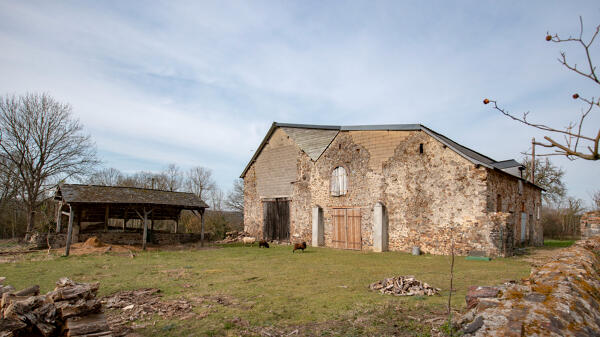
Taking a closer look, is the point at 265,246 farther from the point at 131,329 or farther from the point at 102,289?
the point at 131,329

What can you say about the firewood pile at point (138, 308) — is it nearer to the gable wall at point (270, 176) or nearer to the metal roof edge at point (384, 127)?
the metal roof edge at point (384, 127)

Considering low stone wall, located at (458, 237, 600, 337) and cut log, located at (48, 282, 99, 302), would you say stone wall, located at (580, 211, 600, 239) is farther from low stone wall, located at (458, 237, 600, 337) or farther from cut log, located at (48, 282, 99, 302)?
cut log, located at (48, 282, 99, 302)

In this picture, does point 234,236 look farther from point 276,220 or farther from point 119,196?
point 119,196

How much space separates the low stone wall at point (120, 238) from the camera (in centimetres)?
1817

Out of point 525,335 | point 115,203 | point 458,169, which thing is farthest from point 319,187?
point 525,335

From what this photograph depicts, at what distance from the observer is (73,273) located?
11.0m

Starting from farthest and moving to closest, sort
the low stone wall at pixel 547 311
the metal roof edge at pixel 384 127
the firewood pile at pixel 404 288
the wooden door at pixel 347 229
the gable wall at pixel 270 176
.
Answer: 1. the gable wall at pixel 270 176
2. the wooden door at pixel 347 229
3. the metal roof edge at pixel 384 127
4. the firewood pile at pixel 404 288
5. the low stone wall at pixel 547 311

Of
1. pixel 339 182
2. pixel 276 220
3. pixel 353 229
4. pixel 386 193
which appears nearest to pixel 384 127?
pixel 386 193

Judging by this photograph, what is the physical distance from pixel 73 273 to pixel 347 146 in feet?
45.0

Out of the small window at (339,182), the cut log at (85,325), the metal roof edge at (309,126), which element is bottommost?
the cut log at (85,325)

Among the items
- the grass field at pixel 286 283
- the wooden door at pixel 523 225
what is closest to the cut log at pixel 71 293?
the grass field at pixel 286 283

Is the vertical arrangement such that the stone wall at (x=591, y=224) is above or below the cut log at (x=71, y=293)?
above

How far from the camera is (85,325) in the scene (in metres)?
4.97

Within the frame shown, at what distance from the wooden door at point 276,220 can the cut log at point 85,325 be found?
16.7 meters
